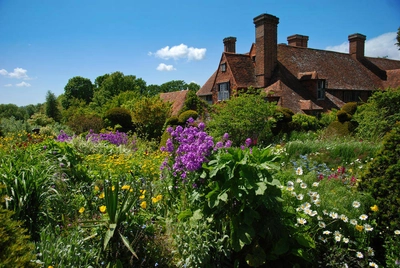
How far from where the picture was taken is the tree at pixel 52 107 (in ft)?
135

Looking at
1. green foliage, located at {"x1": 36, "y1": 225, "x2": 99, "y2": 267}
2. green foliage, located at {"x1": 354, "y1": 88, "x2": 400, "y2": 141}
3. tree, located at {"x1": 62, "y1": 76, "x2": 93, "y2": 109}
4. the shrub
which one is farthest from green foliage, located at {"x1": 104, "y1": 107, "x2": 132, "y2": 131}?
tree, located at {"x1": 62, "y1": 76, "x2": 93, "y2": 109}

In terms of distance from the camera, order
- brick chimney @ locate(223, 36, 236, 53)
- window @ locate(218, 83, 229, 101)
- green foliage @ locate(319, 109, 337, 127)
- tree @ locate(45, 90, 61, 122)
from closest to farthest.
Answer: green foliage @ locate(319, 109, 337, 127) < window @ locate(218, 83, 229, 101) < brick chimney @ locate(223, 36, 236, 53) < tree @ locate(45, 90, 61, 122)

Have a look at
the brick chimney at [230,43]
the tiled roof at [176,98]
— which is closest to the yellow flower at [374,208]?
the tiled roof at [176,98]

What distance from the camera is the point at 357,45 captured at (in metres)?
32.1

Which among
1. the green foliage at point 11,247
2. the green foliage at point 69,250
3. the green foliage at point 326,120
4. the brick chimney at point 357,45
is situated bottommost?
the green foliage at point 69,250

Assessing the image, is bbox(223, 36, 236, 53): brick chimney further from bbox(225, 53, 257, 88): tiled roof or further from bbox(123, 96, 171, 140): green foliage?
bbox(123, 96, 171, 140): green foliage

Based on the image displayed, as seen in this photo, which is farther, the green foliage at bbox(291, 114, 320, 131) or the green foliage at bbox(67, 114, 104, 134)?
the green foliage at bbox(67, 114, 104, 134)

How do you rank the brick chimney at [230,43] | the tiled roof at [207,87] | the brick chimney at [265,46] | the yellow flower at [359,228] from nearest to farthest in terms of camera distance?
the yellow flower at [359,228] → the brick chimney at [265,46] → the tiled roof at [207,87] → the brick chimney at [230,43]

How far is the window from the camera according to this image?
24545 mm

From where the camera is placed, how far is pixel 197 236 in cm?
297

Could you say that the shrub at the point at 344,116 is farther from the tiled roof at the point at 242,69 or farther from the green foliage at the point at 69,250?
the green foliage at the point at 69,250

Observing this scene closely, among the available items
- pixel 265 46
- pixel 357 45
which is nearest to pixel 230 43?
pixel 265 46

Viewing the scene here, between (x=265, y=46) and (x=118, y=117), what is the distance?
518 inches

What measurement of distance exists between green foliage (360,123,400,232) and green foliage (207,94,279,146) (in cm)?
885
